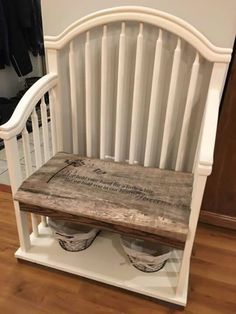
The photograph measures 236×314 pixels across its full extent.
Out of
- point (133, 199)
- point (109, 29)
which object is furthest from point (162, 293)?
point (109, 29)

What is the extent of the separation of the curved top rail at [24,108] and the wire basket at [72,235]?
45 centimetres

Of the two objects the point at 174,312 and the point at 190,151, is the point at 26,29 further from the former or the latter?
the point at 174,312

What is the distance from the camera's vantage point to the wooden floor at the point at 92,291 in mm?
1079

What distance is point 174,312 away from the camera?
107 centimetres

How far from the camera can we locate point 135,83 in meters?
1.13

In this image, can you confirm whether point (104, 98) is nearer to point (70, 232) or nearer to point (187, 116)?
point (187, 116)

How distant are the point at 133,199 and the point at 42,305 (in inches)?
21.6

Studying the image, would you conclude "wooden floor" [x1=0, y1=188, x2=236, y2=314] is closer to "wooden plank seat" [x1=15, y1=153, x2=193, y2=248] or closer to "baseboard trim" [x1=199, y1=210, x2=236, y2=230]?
"baseboard trim" [x1=199, y1=210, x2=236, y2=230]

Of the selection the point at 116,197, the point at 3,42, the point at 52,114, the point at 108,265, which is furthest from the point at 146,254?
the point at 3,42

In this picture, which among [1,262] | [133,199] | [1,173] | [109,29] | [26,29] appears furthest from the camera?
[26,29]

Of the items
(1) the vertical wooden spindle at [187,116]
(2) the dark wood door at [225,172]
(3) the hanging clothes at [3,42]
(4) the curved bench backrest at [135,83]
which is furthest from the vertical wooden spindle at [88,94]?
(3) the hanging clothes at [3,42]

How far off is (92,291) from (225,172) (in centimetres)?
77

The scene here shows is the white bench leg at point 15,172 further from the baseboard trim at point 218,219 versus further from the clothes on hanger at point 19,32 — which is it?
the clothes on hanger at point 19,32

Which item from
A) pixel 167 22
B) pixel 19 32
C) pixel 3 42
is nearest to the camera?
pixel 167 22
